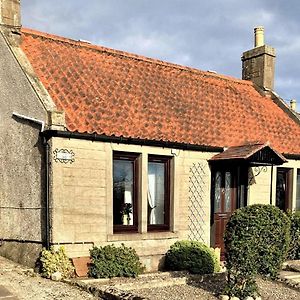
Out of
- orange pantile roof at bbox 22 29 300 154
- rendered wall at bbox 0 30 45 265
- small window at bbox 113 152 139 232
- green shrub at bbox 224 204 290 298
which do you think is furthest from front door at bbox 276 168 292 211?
rendered wall at bbox 0 30 45 265

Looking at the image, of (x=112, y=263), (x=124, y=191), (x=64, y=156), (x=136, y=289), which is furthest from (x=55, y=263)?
(x=124, y=191)

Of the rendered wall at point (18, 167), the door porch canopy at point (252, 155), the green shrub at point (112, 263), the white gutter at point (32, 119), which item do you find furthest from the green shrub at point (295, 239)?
the white gutter at point (32, 119)

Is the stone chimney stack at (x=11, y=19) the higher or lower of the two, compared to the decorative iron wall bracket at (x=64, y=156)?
higher

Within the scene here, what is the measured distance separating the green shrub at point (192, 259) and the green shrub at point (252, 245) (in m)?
2.24

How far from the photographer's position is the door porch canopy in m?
10.6

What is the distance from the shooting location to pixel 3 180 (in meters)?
10.4

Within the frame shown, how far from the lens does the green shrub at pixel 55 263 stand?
8562 millimetres

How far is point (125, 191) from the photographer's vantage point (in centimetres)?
1009

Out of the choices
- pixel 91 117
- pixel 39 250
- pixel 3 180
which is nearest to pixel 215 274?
pixel 39 250

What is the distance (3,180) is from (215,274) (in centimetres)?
577

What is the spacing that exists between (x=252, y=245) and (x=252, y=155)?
12.1 feet

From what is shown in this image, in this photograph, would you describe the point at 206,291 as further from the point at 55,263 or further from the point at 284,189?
the point at 284,189

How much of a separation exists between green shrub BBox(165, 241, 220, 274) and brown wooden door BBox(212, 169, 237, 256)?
157 centimetres

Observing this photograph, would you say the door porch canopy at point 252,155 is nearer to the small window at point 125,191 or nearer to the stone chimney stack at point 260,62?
the small window at point 125,191
